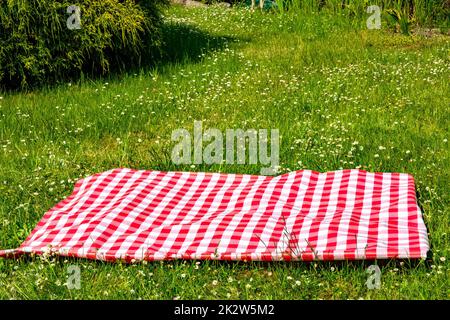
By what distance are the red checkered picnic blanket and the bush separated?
3.06 meters

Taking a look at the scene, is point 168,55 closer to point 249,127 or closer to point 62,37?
point 62,37

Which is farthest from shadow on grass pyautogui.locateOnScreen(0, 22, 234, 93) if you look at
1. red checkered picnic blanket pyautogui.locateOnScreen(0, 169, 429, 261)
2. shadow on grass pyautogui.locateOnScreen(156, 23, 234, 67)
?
red checkered picnic blanket pyautogui.locateOnScreen(0, 169, 429, 261)

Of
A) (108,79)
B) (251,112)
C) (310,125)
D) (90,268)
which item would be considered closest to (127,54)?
(108,79)

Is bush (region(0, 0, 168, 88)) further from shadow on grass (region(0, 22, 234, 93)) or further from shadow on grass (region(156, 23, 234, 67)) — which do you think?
shadow on grass (region(156, 23, 234, 67))

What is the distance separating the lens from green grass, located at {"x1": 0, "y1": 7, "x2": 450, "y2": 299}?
4.38 metres

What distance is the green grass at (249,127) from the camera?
4.38 metres

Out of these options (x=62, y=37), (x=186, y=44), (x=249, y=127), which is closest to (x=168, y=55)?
(x=186, y=44)

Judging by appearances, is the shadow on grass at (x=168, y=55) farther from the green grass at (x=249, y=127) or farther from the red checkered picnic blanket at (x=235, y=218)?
the red checkered picnic blanket at (x=235, y=218)

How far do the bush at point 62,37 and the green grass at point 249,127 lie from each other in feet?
0.97

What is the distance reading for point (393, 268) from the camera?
4.45m

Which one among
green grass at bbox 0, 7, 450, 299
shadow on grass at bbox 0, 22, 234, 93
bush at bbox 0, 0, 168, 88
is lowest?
green grass at bbox 0, 7, 450, 299

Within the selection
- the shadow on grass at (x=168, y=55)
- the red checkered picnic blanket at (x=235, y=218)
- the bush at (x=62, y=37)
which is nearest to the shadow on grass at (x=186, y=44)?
the shadow on grass at (x=168, y=55)

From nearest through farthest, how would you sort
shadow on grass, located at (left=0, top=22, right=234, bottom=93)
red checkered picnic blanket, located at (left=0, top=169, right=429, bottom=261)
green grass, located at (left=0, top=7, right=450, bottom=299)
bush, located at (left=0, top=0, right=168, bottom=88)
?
green grass, located at (left=0, top=7, right=450, bottom=299), red checkered picnic blanket, located at (left=0, top=169, right=429, bottom=261), bush, located at (left=0, top=0, right=168, bottom=88), shadow on grass, located at (left=0, top=22, right=234, bottom=93)

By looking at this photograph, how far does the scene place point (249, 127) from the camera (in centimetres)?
727
